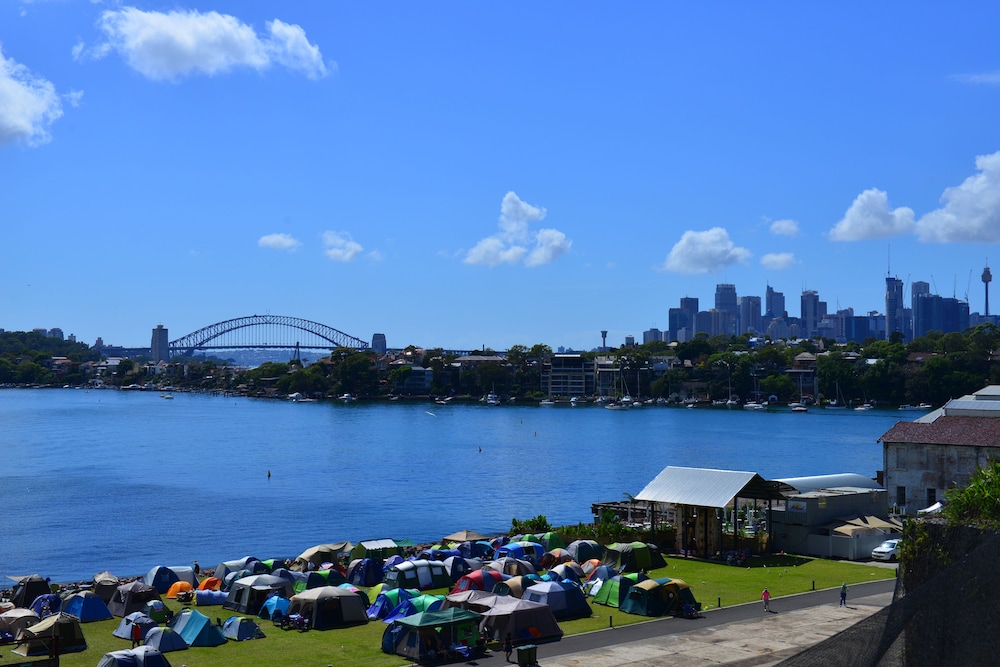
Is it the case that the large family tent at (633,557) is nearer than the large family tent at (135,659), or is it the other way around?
the large family tent at (135,659)

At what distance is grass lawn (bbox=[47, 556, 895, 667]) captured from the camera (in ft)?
78.1

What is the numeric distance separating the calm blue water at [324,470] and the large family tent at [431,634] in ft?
87.8

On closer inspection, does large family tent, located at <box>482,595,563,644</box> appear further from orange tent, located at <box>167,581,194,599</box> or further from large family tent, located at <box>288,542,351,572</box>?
large family tent, located at <box>288,542,351,572</box>

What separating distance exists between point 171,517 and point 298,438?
200 feet

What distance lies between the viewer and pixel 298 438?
124 m

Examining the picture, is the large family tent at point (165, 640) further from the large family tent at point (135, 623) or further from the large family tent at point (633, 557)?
the large family tent at point (633, 557)

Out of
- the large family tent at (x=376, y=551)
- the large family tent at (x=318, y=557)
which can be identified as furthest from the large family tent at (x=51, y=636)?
the large family tent at (x=376, y=551)

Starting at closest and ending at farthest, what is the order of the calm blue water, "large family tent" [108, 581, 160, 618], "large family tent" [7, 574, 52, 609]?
1. "large family tent" [108, 581, 160, 618]
2. "large family tent" [7, 574, 52, 609]
3. the calm blue water

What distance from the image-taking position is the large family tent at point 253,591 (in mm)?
28875

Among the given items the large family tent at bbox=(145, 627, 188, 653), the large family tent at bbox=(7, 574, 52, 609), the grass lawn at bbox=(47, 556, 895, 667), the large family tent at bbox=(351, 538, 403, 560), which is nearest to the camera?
the grass lawn at bbox=(47, 556, 895, 667)

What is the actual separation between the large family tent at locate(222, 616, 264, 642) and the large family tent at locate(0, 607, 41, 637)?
Result: 4.83 meters

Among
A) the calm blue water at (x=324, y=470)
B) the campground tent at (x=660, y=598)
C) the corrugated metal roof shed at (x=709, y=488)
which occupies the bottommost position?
the calm blue water at (x=324, y=470)

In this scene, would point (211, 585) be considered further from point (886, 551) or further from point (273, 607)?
point (886, 551)

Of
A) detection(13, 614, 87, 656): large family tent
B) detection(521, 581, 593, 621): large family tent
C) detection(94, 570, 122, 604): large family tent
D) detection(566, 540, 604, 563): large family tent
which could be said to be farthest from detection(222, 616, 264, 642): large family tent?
detection(566, 540, 604, 563): large family tent
